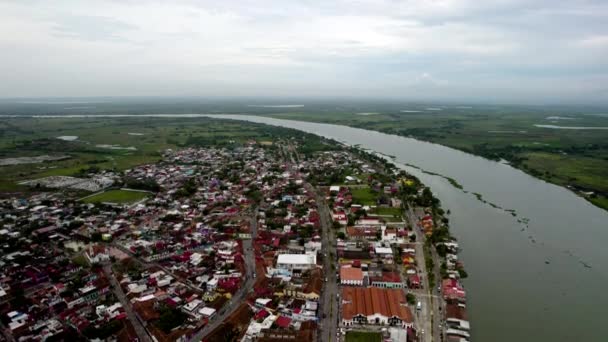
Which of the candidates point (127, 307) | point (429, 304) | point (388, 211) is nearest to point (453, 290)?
point (429, 304)

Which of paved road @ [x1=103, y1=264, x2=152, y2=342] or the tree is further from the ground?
the tree

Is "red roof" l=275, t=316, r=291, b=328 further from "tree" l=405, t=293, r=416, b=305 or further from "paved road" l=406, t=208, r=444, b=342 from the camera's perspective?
"tree" l=405, t=293, r=416, b=305

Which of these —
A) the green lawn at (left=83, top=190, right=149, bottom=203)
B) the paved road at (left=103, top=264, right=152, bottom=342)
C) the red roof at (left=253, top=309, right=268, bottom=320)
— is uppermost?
the green lawn at (left=83, top=190, right=149, bottom=203)

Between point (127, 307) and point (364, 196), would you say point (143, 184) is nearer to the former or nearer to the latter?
point (127, 307)

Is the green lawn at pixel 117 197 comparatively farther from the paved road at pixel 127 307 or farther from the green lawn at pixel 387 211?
the green lawn at pixel 387 211

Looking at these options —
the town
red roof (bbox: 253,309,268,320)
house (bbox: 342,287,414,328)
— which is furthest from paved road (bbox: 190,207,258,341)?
house (bbox: 342,287,414,328)
